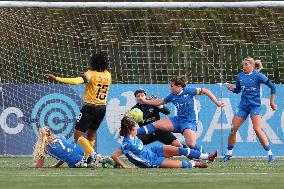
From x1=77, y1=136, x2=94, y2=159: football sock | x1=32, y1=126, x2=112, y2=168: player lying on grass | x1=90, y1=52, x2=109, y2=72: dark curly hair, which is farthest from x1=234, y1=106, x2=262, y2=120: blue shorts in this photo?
x1=32, y1=126, x2=112, y2=168: player lying on grass

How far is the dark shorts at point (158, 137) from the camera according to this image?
20359 millimetres

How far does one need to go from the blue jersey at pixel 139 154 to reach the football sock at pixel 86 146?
99 cm

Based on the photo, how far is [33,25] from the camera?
22844 millimetres

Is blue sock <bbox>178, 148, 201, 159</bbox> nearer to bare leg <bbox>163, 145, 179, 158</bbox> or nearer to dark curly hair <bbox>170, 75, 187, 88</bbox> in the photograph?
bare leg <bbox>163, 145, 179, 158</bbox>

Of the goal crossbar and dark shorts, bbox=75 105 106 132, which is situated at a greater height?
the goal crossbar

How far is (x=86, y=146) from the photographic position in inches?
728

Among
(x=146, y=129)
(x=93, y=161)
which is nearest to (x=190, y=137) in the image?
(x=146, y=129)

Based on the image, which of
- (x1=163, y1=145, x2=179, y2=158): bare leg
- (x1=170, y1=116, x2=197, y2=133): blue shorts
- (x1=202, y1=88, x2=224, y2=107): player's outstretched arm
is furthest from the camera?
(x1=170, y1=116, x2=197, y2=133): blue shorts

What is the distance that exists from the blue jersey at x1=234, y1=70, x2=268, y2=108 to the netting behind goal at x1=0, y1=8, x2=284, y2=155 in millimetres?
2372

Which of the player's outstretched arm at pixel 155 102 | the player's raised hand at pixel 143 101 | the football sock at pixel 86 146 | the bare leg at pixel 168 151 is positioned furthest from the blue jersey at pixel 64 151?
the player's raised hand at pixel 143 101

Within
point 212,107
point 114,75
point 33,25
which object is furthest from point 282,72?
point 33,25

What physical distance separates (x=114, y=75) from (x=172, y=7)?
2.87 m

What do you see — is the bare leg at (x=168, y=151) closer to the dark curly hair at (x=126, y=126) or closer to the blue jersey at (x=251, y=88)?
the dark curly hair at (x=126, y=126)

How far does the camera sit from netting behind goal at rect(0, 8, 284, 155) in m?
23.2
